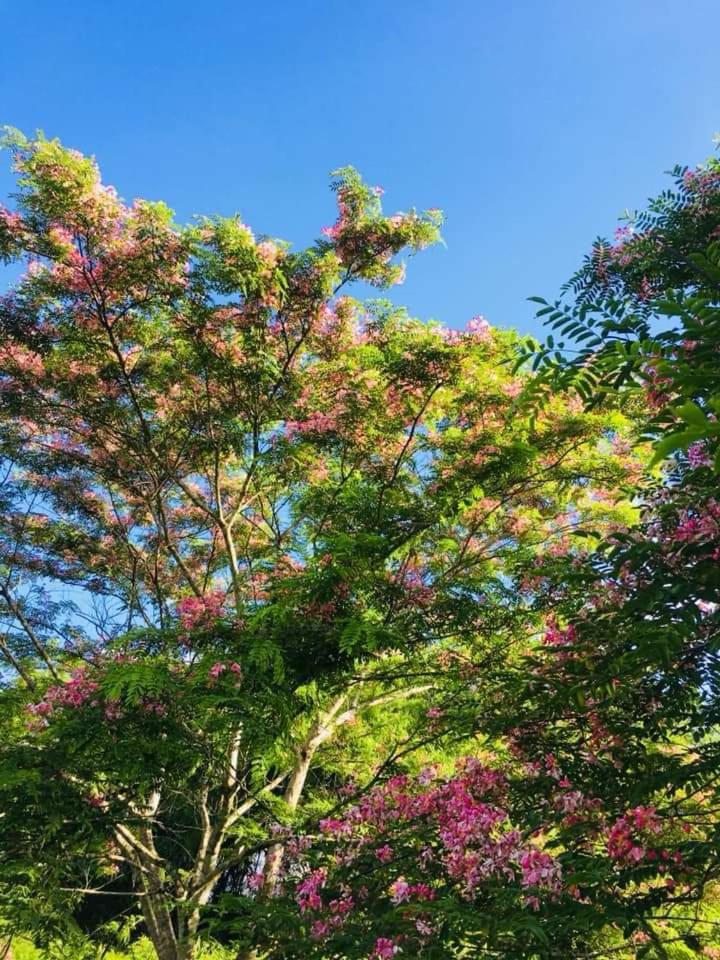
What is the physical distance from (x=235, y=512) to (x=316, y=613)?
10.5ft

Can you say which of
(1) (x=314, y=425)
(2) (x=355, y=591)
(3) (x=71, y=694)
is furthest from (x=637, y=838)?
(1) (x=314, y=425)

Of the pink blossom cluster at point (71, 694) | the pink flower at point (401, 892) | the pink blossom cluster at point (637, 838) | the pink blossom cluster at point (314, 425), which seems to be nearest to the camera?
the pink blossom cluster at point (637, 838)

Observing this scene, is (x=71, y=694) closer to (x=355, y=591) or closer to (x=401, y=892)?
(x=355, y=591)

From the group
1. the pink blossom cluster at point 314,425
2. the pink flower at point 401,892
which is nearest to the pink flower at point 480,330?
the pink blossom cluster at point 314,425

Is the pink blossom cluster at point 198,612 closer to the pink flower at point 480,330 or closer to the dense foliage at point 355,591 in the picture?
the dense foliage at point 355,591

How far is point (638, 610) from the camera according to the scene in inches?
113

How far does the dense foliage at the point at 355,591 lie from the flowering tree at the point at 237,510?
0.14 ft

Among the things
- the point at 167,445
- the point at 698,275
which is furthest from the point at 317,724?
the point at 698,275

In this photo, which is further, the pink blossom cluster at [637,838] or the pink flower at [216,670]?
the pink flower at [216,670]

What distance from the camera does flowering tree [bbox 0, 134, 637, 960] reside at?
5020 millimetres

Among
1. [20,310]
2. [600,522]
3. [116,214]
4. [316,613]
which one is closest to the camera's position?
[316,613]

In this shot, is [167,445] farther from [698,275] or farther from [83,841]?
[698,275]

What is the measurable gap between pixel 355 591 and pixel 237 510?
10.3 feet

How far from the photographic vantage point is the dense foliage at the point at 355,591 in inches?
115
